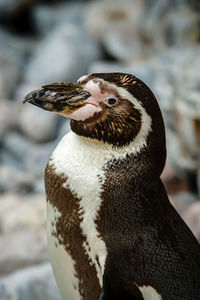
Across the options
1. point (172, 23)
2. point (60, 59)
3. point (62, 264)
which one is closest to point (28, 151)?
point (60, 59)

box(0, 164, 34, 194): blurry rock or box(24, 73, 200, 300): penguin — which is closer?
box(24, 73, 200, 300): penguin

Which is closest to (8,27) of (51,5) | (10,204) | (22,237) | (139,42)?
(51,5)

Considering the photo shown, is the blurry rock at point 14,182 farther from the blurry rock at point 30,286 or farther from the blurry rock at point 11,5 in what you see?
the blurry rock at point 11,5

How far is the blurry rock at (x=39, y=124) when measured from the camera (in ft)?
11.0

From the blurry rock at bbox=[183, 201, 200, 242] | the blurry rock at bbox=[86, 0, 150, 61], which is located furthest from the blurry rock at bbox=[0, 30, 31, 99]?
the blurry rock at bbox=[183, 201, 200, 242]

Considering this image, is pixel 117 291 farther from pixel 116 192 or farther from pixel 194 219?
pixel 194 219

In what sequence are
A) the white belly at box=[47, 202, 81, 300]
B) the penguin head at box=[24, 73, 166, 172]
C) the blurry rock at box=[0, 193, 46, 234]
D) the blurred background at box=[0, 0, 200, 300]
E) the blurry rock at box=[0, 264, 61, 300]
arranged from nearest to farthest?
1. the penguin head at box=[24, 73, 166, 172]
2. the white belly at box=[47, 202, 81, 300]
3. the blurry rock at box=[0, 264, 61, 300]
4. the blurred background at box=[0, 0, 200, 300]
5. the blurry rock at box=[0, 193, 46, 234]

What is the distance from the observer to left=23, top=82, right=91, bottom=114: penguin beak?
1.08 m

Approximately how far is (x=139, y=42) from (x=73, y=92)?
A: 9.72 feet

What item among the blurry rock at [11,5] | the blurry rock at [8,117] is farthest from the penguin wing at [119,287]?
the blurry rock at [11,5]

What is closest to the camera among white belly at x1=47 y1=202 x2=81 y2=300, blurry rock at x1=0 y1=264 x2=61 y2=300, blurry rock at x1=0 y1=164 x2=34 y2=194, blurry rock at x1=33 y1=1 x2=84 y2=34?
white belly at x1=47 y1=202 x2=81 y2=300

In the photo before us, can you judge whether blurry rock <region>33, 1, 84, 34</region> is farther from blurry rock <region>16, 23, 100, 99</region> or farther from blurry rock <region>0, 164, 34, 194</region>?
blurry rock <region>0, 164, 34, 194</region>

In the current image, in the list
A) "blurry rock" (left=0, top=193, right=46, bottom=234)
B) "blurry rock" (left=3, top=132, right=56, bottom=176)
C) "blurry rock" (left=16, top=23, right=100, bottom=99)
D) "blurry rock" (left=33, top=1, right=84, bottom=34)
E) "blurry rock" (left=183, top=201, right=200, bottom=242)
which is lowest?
"blurry rock" (left=183, top=201, right=200, bottom=242)

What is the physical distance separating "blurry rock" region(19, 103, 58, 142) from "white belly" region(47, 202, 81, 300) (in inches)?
85.9
